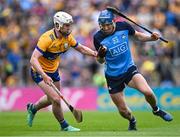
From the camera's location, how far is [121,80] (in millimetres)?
16266

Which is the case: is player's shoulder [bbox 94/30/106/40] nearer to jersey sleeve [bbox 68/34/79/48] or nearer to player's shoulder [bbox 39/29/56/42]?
jersey sleeve [bbox 68/34/79/48]

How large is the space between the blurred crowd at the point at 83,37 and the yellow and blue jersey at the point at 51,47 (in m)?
9.65

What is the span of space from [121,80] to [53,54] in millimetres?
1717

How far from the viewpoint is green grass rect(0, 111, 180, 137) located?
15477mm

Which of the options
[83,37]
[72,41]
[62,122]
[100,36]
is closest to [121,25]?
[100,36]

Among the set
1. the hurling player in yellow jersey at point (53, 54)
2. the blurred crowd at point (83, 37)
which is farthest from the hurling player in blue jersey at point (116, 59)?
the blurred crowd at point (83, 37)

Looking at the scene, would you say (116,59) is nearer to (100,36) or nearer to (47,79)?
(100,36)

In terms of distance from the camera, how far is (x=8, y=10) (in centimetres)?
3180

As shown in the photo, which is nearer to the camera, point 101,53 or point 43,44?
point 101,53

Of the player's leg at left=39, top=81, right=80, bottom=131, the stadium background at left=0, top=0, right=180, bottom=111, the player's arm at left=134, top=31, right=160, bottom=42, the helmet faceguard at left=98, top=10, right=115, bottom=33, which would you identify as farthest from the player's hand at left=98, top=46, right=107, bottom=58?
the stadium background at left=0, top=0, right=180, bottom=111

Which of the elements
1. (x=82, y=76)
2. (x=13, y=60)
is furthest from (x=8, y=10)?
(x=82, y=76)

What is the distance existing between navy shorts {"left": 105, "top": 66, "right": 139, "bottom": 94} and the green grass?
94cm

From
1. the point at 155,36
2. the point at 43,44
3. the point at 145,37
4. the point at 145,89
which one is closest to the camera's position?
the point at 145,89

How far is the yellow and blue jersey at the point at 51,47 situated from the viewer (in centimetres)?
1641
